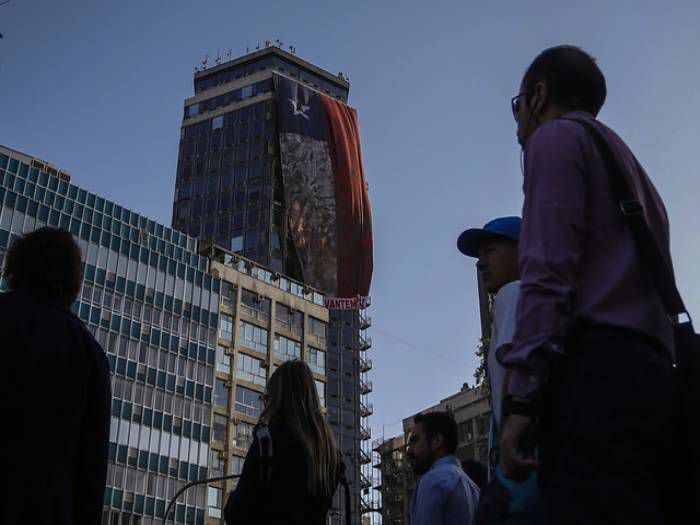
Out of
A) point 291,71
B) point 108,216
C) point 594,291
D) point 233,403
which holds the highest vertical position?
point 291,71

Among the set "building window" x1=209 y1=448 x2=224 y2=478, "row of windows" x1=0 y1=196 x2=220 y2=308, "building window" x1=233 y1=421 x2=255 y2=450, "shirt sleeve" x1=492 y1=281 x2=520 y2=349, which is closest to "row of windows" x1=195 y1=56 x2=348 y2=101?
"row of windows" x1=0 y1=196 x2=220 y2=308

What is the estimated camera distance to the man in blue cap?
9.05 ft

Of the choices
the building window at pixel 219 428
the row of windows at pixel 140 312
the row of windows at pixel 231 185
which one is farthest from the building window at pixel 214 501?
the row of windows at pixel 231 185

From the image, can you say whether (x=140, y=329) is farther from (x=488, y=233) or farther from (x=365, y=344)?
(x=488, y=233)

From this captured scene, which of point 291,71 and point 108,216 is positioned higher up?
point 291,71

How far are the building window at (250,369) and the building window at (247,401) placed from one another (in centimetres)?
83

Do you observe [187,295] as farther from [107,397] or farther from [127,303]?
[107,397]

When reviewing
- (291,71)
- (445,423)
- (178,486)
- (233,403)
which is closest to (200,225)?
(291,71)

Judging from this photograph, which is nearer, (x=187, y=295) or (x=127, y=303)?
(x=127, y=303)

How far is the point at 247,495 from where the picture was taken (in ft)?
15.9

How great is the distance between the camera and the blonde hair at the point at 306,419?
5.11m

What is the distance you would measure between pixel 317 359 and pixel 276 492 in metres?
66.8

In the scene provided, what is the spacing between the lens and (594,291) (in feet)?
8.34

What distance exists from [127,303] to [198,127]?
115ft
